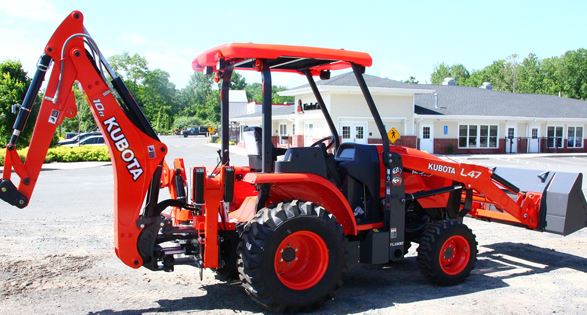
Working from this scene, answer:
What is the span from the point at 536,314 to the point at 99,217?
7559 mm

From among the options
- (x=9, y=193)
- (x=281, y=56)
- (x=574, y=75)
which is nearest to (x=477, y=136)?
(x=281, y=56)

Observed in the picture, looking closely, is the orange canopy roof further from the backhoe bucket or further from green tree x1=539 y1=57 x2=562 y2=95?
green tree x1=539 y1=57 x2=562 y2=95

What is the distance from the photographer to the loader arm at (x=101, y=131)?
4.45 m

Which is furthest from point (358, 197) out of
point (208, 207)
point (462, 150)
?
point (462, 150)

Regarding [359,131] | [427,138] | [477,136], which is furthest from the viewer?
[477,136]

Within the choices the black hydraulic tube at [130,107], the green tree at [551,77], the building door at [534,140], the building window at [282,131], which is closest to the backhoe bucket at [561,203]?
the black hydraulic tube at [130,107]

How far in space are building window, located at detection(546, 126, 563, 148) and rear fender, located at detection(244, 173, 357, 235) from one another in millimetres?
38295

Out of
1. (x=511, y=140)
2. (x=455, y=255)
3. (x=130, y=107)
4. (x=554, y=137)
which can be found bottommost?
(x=455, y=255)

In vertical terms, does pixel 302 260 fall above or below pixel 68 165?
above

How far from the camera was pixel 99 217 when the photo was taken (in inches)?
385

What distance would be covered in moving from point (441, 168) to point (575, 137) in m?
39.7

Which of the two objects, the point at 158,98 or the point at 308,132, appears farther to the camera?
the point at 158,98

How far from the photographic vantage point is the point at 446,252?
5.78 m

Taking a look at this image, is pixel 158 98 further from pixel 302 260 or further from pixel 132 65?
pixel 302 260
